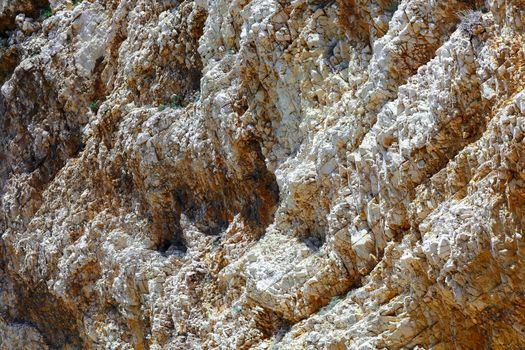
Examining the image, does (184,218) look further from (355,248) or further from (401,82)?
(401,82)

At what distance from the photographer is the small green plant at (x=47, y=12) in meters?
17.7

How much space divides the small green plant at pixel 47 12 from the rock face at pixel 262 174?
0.10ft

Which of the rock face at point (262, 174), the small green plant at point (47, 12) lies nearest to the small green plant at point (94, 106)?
the rock face at point (262, 174)

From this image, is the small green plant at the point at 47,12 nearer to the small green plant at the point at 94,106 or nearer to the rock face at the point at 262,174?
the rock face at the point at 262,174

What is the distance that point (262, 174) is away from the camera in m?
11.6

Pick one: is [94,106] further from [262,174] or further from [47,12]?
[262,174]

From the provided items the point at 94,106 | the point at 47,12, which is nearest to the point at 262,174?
the point at 94,106

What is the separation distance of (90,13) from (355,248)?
9.58 meters

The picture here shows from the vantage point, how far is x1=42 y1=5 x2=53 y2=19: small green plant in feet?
58.1

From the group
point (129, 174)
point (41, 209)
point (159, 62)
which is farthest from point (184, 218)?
point (41, 209)

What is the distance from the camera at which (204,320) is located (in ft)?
39.5

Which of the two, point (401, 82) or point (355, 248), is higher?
point (401, 82)

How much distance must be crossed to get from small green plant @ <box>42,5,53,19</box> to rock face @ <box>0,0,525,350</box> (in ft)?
0.10

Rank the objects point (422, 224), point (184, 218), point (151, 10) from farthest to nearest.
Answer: point (151, 10) < point (184, 218) < point (422, 224)
